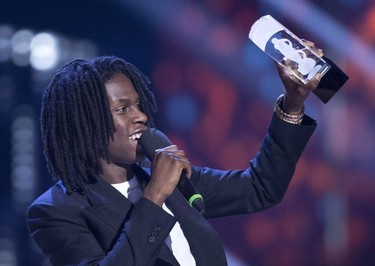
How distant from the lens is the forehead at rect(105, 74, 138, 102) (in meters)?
1.69

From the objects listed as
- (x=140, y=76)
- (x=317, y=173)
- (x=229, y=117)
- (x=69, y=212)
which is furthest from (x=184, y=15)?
(x=69, y=212)

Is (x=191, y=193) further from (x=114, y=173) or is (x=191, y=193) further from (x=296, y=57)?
(x=296, y=57)

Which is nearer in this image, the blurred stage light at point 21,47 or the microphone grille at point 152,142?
the microphone grille at point 152,142

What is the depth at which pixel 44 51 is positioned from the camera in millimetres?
2793

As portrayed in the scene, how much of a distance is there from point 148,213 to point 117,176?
0.78ft

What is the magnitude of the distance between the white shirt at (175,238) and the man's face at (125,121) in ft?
0.19

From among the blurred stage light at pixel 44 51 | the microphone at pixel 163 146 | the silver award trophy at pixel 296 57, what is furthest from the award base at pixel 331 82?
the blurred stage light at pixel 44 51

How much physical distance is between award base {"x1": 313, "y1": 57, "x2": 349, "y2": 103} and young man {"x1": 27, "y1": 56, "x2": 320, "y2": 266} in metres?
0.03

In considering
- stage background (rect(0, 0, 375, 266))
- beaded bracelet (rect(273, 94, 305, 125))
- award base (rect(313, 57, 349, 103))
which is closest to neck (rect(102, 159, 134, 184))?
beaded bracelet (rect(273, 94, 305, 125))

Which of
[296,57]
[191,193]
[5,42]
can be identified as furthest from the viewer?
[5,42]

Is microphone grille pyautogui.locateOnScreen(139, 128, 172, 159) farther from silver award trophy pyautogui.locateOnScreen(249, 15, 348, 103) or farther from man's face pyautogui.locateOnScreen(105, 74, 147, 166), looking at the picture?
silver award trophy pyautogui.locateOnScreen(249, 15, 348, 103)

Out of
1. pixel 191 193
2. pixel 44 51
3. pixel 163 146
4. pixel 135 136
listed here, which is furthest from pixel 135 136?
pixel 44 51

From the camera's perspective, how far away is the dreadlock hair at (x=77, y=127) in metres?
1.67

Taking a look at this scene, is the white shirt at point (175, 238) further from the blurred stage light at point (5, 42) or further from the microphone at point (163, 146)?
the blurred stage light at point (5, 42)
